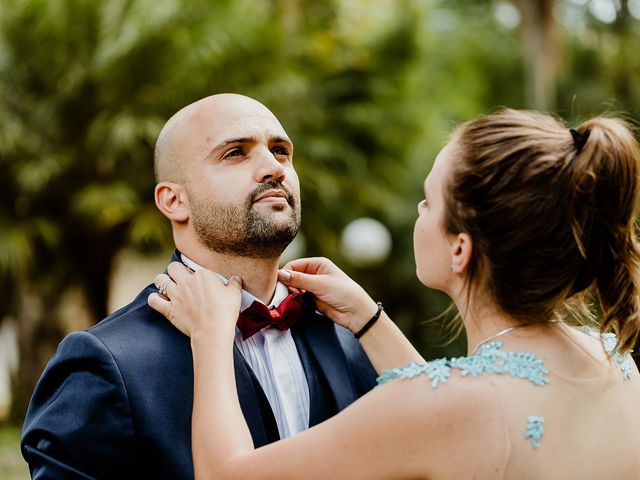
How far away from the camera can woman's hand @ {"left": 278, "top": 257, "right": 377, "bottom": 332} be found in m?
2.66

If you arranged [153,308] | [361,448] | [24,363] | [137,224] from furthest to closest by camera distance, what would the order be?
[24,363] < [137,224] < [153,308] < [361,448]

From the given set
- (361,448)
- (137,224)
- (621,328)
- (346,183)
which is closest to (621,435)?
(621,328)

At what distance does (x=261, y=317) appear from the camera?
2.43 metres

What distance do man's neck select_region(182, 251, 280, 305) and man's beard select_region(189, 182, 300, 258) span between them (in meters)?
0.02

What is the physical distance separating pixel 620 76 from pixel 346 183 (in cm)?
1242

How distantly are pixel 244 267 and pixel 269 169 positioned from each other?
31cm

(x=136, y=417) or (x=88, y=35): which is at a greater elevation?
(x=88, y=35)

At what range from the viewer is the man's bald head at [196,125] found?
8.23 ft

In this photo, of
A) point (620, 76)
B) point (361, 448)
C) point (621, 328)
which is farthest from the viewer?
point (620, 76)

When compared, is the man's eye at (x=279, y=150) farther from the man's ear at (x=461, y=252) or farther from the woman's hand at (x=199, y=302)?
the man's ear at (x=461, y=252)

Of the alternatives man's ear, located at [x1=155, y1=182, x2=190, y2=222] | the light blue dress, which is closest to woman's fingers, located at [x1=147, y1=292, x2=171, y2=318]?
man's ear, located at [x1=155, y1=182, x2=190, y2=222]

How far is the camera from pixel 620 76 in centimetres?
2009

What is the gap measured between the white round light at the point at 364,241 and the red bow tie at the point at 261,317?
31.6ft

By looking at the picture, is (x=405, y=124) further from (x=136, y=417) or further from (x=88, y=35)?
(x=136, y=417)
